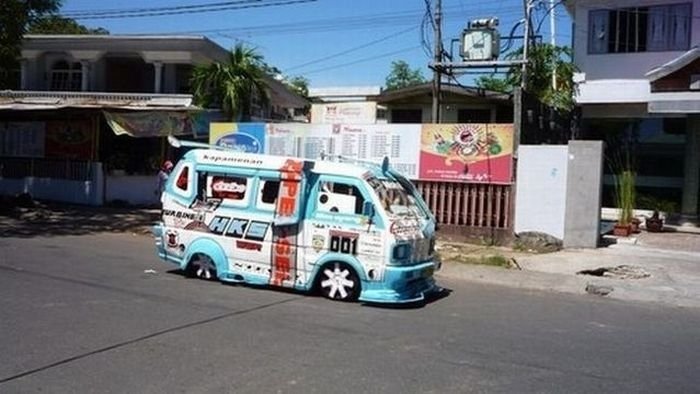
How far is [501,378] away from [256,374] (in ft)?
6.53

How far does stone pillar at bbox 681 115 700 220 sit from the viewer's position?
2092 cm

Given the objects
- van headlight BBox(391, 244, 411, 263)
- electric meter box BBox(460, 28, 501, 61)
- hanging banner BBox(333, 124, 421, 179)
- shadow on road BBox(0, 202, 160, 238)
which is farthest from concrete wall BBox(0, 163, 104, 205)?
van headlight BBox(391, 244, 411, 263)

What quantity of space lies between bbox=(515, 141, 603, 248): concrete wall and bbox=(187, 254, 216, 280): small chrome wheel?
755cm

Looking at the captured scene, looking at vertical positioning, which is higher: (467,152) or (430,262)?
(467,152)

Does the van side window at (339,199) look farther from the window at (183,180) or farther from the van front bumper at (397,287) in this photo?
the window at (183,180)

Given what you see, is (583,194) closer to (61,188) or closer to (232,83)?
(232,83)

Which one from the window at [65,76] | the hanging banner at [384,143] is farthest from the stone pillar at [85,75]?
the hanging banner at [384,143]

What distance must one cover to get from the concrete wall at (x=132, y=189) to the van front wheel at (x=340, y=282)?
14.8m

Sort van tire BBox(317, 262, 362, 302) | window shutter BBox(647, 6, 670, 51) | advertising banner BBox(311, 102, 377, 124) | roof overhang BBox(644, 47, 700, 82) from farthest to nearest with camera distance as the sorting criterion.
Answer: advertising banner BBox(311, 102, 377, 124), window shutter BBox(647, 6, 670, 51), roof overhang BBox(644, 47, 700, 82), van tire BBox(317, 262, 362, 302)

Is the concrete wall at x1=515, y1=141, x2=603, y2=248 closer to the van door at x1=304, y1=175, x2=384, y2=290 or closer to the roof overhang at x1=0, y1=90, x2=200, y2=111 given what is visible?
the van door at x1=304, y1=175, x2=384, y2=290

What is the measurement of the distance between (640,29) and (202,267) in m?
16.4

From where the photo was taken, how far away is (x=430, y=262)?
33.3 ft

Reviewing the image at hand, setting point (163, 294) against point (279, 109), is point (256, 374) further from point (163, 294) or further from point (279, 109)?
point (279, 109)

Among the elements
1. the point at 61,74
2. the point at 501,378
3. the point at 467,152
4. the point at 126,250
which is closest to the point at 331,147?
the point at 467,152
